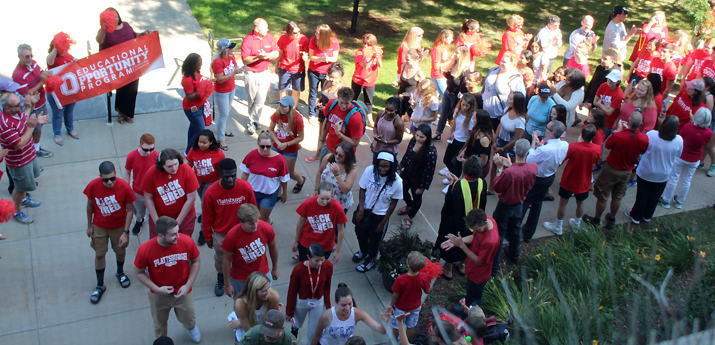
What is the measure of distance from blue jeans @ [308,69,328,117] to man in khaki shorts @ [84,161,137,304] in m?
4.83

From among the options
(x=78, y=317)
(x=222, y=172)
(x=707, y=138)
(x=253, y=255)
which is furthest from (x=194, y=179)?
(x=707, y=138)

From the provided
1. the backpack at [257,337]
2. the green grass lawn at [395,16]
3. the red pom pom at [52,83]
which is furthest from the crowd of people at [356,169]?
the green grass lawn at [395,16]

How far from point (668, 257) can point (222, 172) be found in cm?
556

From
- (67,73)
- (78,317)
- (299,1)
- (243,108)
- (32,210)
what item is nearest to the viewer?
(78,317)

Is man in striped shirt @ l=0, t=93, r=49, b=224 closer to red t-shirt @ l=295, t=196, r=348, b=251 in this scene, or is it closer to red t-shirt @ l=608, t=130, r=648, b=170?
red t-shirt @ l=295, t=196, r=348, b=251

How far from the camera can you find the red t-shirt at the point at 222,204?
5.45m

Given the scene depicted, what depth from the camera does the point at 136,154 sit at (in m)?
6.07

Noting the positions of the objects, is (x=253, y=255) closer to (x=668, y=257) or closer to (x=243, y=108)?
(x=668, y=257)

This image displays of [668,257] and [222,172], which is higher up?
[222,172]

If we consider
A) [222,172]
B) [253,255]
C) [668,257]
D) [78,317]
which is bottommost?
[78,317]

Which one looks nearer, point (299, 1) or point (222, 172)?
point (222, 172)

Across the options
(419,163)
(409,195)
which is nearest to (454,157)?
(409,195)

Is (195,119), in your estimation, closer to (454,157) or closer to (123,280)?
(123,280)

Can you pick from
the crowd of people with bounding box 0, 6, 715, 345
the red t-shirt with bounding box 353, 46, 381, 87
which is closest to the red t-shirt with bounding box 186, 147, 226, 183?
the crowd of people with bounding box 0, 6, 715, 345
